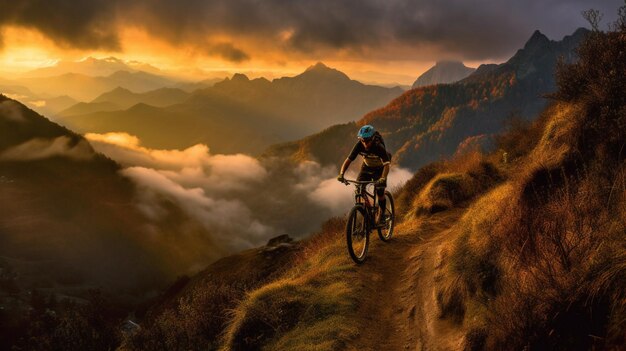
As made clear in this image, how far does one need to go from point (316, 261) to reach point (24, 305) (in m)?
186

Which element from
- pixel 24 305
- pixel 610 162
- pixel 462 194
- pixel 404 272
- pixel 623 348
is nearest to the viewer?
pixel 623 348

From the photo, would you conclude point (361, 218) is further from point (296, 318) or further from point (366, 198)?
point (296, 318)

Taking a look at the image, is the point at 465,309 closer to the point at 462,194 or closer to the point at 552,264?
the point at 552,264

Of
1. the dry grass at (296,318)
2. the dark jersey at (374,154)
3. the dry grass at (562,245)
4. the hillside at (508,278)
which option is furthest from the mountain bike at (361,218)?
the dry grass at (562,245)

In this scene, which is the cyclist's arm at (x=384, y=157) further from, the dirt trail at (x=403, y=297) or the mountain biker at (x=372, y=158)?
the dirt trail at (x=403, y=297)

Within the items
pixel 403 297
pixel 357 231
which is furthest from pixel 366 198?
pixel 403 297

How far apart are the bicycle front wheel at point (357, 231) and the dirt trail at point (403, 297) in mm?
293

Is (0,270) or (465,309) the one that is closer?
(465,309)

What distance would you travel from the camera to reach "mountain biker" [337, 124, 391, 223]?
10.3 meters

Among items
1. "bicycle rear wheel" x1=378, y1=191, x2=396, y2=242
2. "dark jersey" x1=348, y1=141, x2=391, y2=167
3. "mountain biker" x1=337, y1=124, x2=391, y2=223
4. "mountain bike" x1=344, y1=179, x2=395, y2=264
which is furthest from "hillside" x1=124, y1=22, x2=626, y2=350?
"dark jersey" x1=348, y1=141, x2=391, y2=167

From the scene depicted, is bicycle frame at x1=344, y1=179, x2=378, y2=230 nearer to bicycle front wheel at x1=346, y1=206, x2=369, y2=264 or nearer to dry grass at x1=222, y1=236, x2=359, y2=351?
bicycle front wheel at x1=346, y1=206, x2=369, y2=264

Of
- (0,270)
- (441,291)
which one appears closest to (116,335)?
(441,291)

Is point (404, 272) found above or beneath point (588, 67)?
beneath

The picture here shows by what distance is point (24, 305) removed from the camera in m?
152
